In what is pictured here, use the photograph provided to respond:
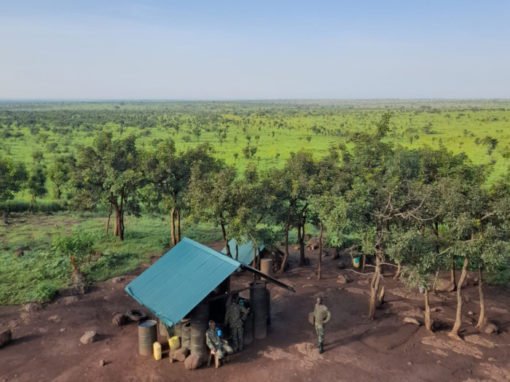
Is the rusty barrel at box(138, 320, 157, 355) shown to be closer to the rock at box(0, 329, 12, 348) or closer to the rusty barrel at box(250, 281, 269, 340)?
the rusty barrel at box(250, 281, 269, 340)

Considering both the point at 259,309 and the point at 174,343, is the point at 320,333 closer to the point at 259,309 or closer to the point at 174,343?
the point at 259,309

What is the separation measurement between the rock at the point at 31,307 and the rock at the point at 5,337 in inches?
82.3

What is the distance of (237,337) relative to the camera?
1197cm

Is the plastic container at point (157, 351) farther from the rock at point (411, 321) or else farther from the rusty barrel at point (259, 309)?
the rock at point (411, 321)

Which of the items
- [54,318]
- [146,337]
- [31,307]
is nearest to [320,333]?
[146,337]

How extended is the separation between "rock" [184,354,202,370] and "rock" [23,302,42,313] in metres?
6.75

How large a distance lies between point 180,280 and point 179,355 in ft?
6.72

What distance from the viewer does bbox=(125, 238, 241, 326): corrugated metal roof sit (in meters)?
11.3

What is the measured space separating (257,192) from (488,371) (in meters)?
9.36

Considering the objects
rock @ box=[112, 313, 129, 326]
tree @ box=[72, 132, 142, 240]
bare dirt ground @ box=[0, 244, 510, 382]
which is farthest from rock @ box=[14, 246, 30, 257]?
rock @ box=[112, 313, 129, 326]

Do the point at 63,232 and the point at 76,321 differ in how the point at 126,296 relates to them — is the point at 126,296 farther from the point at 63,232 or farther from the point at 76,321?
the point at 63,232

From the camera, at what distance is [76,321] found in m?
13.9

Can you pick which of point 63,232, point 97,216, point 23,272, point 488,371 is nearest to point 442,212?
point 488,371

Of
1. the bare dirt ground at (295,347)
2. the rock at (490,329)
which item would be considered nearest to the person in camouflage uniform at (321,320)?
the bare dirt ground at (295,347)
